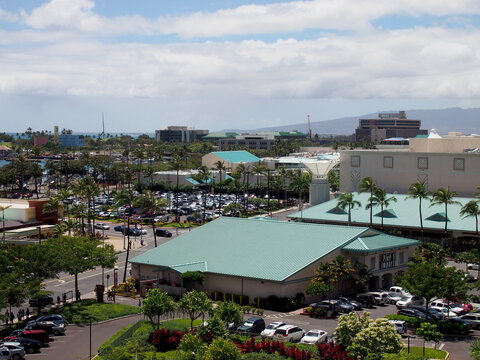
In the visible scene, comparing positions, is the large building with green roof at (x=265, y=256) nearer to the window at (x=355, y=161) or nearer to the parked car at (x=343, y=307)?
the parked car at (x=343, y=307)

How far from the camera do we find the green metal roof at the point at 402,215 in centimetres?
8238

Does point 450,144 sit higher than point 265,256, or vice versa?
point 450,144

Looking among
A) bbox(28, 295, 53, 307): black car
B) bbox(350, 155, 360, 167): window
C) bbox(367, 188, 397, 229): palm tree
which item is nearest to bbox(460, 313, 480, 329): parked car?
bbox(28, 295, 53, 307): black car

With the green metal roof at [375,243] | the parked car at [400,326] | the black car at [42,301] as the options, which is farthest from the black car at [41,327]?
the green metal roof at [375,243]

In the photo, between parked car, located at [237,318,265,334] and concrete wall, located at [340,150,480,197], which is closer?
parked car, located at [237,318,265,334]

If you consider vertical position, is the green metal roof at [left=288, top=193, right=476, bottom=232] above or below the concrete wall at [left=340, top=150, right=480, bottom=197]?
below

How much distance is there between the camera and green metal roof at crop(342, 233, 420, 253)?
59.8 meters

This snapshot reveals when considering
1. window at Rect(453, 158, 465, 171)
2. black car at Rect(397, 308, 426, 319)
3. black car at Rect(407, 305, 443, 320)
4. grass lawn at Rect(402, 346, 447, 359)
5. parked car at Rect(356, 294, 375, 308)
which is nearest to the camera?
grass lawn at Rect(402, 346, 447, 359)

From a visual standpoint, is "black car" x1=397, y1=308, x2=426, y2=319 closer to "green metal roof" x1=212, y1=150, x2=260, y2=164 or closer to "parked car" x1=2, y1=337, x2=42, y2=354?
"parked car" x1=2, y1=337, x2=42, y2=354

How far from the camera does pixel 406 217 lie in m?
86.3

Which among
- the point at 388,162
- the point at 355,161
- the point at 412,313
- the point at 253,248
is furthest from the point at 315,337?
the point at 355,161

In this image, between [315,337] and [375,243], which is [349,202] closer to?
[375,243]

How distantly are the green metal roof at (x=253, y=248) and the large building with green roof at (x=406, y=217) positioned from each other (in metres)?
21.9

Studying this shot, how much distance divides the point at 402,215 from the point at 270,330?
154 feet
